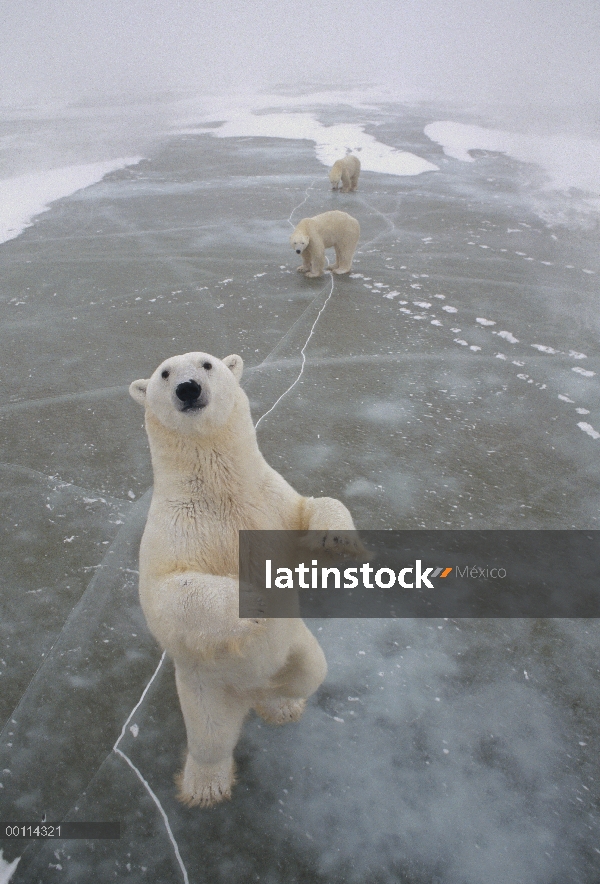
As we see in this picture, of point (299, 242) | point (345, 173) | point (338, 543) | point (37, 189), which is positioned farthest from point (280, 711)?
point (37, 189)

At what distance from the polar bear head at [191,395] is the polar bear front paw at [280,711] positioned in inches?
34.2

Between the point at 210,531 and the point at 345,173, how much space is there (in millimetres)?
7202

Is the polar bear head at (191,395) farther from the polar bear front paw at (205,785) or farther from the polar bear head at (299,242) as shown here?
the polar bear head at (299,242)

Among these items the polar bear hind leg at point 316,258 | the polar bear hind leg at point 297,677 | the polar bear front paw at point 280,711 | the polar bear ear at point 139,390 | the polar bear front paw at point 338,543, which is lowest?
the polar bear front paw at point 280,711

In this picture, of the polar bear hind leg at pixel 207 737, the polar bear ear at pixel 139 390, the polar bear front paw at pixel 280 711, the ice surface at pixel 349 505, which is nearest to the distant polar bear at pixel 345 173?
the ice surface at pixel 349 505

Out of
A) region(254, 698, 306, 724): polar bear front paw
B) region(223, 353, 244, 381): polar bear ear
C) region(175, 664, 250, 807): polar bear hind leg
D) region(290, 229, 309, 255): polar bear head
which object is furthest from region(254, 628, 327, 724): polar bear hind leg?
region(290, 229, 309, 255): polar bear head

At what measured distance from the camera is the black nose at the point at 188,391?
1409 millimetres

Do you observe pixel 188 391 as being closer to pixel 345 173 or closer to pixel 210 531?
pixel 210 531

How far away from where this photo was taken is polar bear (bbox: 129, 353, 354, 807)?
1.41 metres

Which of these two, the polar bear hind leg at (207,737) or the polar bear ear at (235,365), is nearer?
the polar bear hind leg at (207,737)

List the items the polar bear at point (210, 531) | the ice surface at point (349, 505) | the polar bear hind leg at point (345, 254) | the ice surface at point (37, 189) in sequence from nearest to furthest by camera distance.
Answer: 1. the polar bear at point (210, 531)
2. the ice surface at point (349, 505)
3. the polar bear hind leg at point (345, 254)
4. the ice surface at point (37, 189)

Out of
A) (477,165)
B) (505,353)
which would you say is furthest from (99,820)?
(477,165)

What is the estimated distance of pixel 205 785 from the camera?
1.58 m

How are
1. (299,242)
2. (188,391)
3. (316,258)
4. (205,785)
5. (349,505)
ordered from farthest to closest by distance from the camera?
(316,258)
(299,242)
(349,505)
(205,785)
(188,391)
